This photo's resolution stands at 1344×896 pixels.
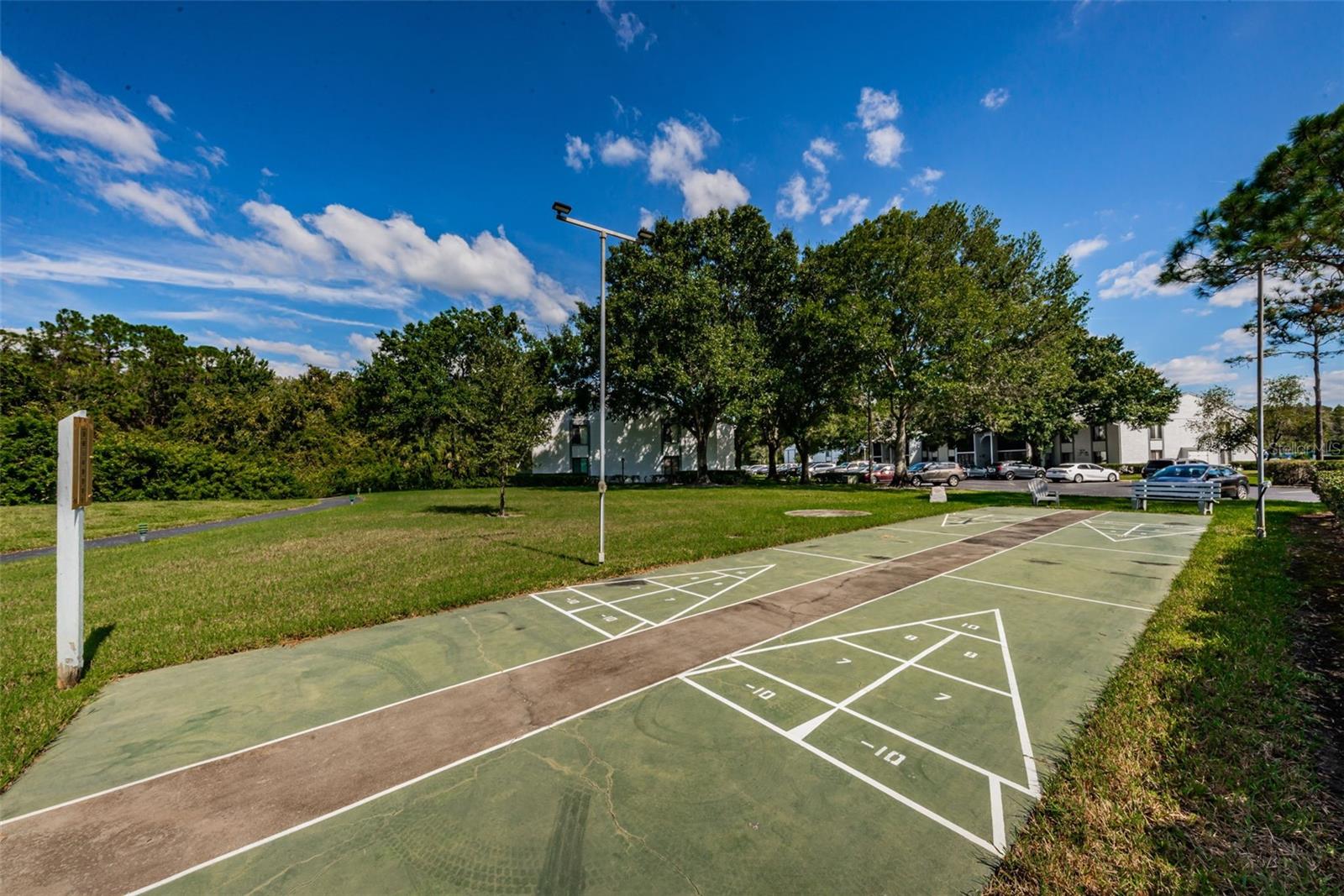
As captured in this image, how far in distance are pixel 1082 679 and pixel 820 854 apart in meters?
4.11

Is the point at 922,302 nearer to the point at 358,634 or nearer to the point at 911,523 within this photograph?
the point at 911,523

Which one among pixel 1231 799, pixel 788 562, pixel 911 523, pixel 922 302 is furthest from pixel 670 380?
pixel 1231 799

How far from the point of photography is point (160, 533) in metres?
Answer: 16.2

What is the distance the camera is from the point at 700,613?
738 cm

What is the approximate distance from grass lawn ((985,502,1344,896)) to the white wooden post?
330 inches

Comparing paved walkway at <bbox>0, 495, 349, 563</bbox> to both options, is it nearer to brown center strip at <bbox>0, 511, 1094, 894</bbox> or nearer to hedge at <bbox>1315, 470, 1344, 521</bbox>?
brown center strip at <bbox>0, 511, 1094, 894</bbox>

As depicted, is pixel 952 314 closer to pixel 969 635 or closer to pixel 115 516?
pixel 969 635

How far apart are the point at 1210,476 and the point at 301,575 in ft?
115

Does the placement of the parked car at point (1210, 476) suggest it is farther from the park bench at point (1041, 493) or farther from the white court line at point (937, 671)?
the white court line at point (937, 671)

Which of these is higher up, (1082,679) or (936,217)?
(936,217)

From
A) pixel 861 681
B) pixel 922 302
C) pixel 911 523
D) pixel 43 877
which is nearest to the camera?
pixel 43 877

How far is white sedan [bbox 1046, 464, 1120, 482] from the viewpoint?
Result: 39.0 meters

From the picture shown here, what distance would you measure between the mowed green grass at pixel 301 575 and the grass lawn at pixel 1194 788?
743 cm

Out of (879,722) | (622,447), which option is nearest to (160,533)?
(879,722)
